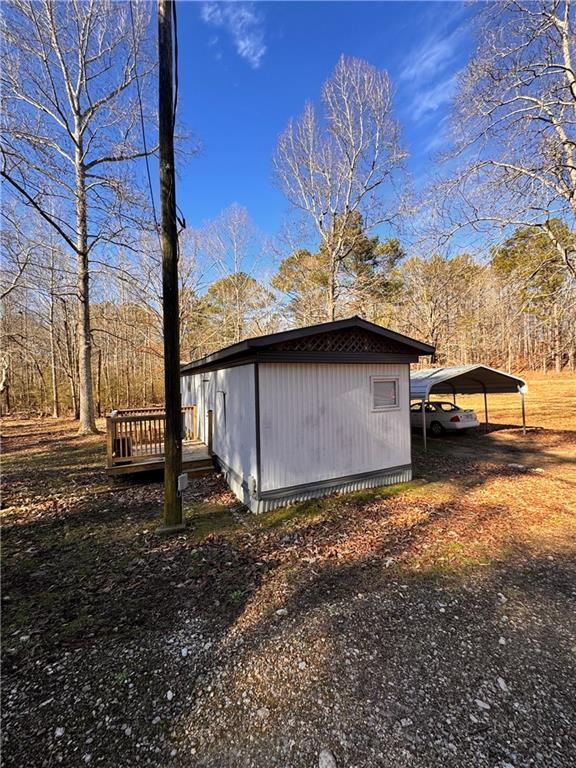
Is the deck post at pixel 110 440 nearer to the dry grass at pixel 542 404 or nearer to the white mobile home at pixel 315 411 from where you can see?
the white mobile home at pixel 315 411

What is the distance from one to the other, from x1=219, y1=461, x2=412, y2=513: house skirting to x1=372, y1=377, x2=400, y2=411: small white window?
1301 millimetres

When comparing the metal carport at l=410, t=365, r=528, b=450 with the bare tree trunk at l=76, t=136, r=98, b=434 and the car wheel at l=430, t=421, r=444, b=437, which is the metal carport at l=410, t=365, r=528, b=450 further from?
the bare tree trunk at l=76, t=136, r=98, b=434

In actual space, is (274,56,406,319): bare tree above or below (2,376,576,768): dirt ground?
above

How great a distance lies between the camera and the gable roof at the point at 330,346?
Answer: 17.5 ft

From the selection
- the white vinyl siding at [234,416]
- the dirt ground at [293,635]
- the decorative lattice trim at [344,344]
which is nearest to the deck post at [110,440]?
the dirt ground at [293,635]

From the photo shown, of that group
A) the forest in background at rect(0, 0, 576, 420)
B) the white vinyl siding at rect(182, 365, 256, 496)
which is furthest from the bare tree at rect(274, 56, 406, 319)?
the white vinyl siding at rect(182, 365, 256, 496)

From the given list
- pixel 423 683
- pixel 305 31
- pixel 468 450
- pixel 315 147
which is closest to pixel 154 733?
pixel 423 683

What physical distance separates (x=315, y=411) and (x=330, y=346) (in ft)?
3.92

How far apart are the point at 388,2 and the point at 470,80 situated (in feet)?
8.54

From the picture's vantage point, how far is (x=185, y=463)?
24.0ft

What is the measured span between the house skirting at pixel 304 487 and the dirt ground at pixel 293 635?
294 mm

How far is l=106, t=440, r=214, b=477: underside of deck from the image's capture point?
6.59 metres

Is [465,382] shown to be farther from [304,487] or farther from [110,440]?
[110,440]

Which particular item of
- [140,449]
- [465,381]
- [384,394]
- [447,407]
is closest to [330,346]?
[384,394]
